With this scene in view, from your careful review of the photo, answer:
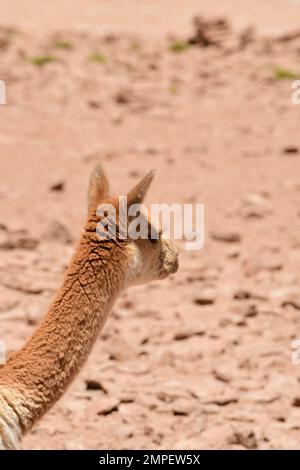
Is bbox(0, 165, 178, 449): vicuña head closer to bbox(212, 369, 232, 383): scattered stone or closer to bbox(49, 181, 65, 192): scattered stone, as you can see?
bbox(212, 369, 232, 383): scattered stone

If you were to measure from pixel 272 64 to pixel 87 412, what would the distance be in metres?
12.1

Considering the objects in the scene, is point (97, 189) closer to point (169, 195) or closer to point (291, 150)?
point (169, 195)

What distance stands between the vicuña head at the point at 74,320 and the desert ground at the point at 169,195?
5.79 ft

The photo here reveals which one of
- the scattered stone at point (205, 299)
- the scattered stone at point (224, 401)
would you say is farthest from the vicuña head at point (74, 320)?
the scattered stone at point (205, 299)

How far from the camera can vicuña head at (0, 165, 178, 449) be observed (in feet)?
15.0

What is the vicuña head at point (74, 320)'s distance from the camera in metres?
4.56

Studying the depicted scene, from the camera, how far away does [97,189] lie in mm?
4922

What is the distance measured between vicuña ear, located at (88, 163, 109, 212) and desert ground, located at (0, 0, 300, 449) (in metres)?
2.01

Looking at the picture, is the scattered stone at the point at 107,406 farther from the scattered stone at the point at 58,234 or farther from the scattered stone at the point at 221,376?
the scattered stone at the point at 58,234

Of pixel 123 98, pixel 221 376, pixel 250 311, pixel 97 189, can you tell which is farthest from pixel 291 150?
pixel 97 189

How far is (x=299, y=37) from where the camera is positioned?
1914cm

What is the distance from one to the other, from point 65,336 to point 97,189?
721 millimetres

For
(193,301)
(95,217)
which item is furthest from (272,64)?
(95,217)

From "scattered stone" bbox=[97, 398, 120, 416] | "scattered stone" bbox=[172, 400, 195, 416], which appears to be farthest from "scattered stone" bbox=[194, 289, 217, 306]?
"scattered stone" bbox=[97, 398, 120, 416]
